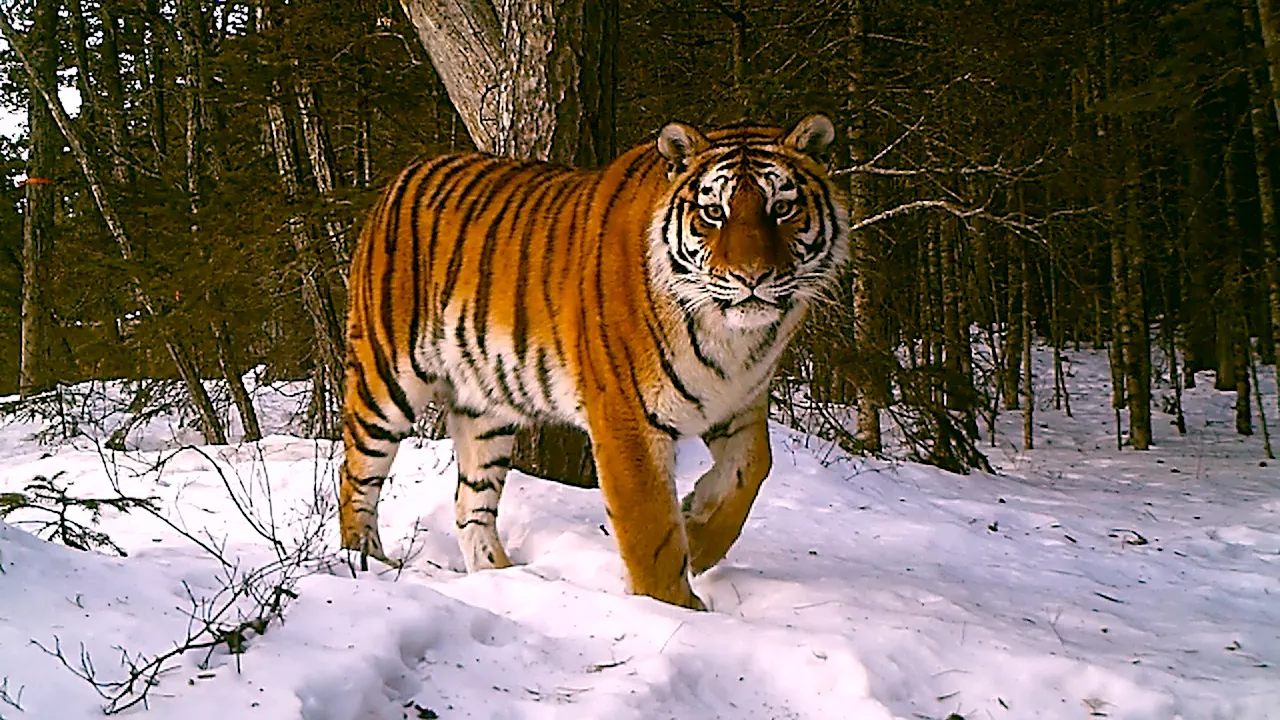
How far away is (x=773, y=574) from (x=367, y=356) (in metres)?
2.06

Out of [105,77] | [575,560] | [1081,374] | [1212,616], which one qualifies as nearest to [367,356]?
[575,560]

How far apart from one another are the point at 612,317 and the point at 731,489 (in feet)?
2.78

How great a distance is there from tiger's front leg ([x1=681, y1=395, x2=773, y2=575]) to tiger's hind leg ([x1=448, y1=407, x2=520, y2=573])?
3.08ft

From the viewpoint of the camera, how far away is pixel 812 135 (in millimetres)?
3352

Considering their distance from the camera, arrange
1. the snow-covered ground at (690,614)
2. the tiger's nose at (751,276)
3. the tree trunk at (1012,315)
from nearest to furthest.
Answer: the snow-covered ground at (690,614), the tiger's nose at (751,276), the tree trunk at (1012,315)

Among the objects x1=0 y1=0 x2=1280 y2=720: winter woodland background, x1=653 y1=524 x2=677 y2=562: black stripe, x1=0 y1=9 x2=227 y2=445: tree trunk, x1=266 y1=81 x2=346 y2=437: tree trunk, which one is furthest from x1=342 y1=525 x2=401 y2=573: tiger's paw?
x1=0 y1=9 x2=227 y2=445: tree trunk

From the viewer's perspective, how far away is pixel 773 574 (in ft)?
12.5

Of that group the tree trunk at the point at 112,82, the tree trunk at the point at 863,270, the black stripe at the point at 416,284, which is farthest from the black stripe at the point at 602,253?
the tree trunk at the point at 112,82

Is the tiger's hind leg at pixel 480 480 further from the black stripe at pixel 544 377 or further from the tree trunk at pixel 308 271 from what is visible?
the tree trunk at pixel 308 271

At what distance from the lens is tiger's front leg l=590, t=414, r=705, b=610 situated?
3316 millimetres

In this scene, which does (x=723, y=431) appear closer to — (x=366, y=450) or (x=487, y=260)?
(x=487, y=260)

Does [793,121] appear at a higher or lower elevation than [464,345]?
higher

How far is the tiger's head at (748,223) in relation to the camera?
3.08 meters

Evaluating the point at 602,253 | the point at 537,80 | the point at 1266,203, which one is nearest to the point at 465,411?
the point at 602,253
